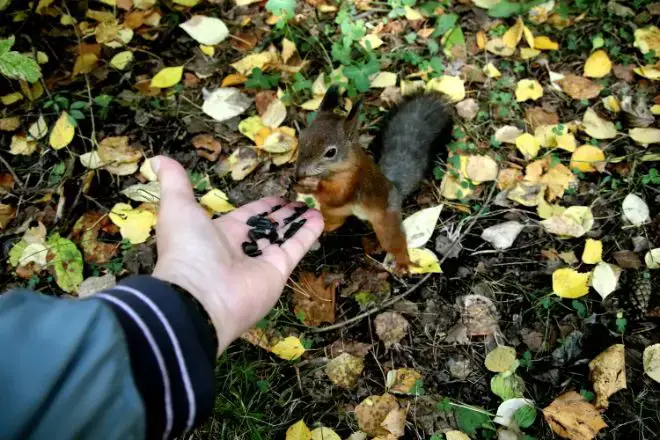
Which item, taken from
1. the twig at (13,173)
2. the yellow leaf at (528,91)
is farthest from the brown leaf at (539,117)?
the twig at (13,173)

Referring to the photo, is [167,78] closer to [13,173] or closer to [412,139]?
[13,173]

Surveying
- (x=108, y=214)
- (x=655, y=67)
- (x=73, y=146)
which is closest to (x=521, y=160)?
(x=655, y=67)

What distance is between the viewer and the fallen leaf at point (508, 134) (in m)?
2.25

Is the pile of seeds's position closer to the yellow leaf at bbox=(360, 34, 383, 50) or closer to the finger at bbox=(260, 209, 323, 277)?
the finger at bbox=(260, 209, 323, 277)

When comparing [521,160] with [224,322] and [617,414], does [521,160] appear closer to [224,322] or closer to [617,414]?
[617,414]

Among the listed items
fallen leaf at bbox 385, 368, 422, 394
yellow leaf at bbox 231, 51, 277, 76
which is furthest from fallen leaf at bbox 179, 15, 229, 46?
fallen leaf at bbox 385, 368, 422, 394

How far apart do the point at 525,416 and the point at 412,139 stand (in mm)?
1056

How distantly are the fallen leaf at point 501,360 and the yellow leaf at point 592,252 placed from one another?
0.46m

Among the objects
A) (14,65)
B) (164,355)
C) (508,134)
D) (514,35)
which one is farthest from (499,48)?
(164,355)

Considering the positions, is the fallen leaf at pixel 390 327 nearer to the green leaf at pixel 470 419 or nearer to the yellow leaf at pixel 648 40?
the green leaf at pixel 470 419

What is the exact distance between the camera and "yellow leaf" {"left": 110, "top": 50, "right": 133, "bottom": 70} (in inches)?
95.5

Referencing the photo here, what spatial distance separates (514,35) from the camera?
8.20 ft

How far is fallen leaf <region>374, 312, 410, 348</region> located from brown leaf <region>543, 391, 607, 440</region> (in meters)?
0.51

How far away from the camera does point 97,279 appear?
1.89 m
